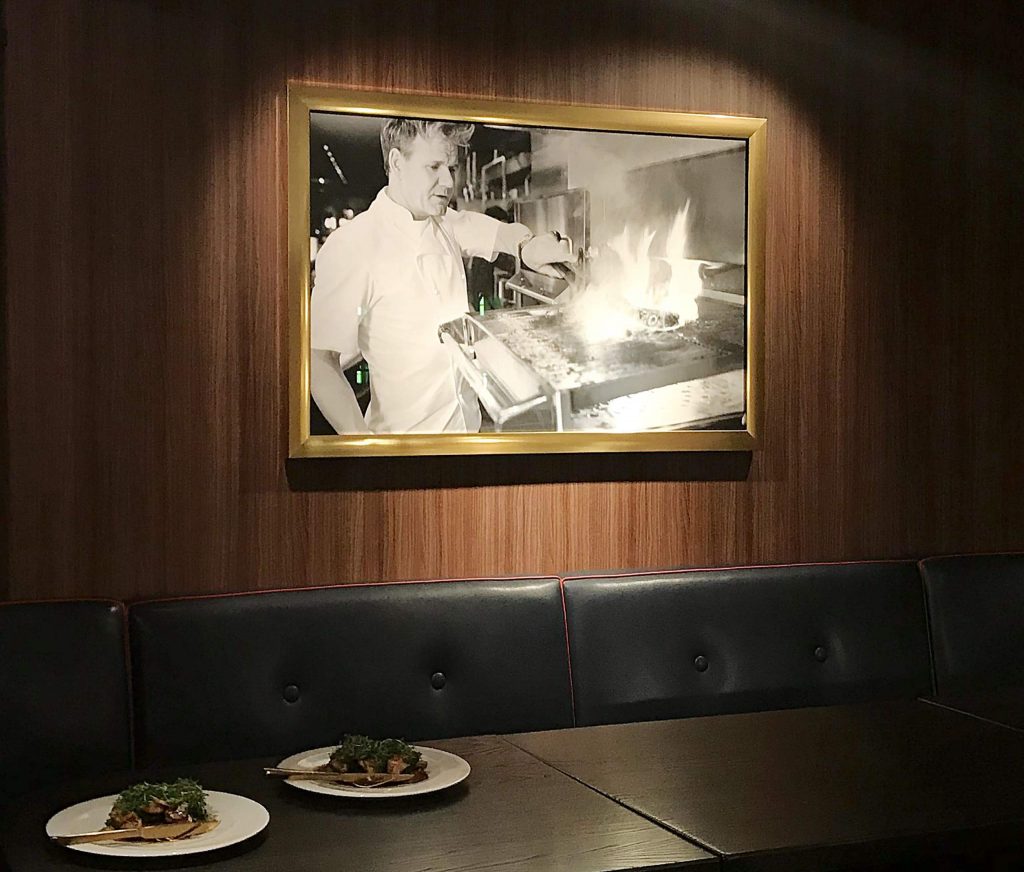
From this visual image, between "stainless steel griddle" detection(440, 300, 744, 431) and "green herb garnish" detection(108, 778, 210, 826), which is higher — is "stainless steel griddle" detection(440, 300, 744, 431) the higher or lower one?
the higher one

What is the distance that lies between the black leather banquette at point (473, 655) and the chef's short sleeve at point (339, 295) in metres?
0.52

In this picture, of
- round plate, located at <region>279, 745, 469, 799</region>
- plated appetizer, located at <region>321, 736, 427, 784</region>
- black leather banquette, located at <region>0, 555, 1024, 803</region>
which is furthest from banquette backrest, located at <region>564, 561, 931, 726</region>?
plated appetizer, located at <region>321, 736, 427, 784</region>

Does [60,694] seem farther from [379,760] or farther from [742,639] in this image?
[742,639]

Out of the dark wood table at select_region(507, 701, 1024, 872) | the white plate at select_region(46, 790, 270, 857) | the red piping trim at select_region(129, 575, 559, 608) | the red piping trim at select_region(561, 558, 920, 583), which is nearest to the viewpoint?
the white plate at select_region(46, 790, 270, 857)

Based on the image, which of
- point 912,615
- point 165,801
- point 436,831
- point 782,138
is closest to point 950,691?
point 912,615

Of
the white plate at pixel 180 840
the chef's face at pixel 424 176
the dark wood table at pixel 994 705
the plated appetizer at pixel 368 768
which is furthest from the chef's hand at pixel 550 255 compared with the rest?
the white plate at pixel 180 840

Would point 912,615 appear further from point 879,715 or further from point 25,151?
point 25,151

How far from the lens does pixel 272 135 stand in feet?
8.91

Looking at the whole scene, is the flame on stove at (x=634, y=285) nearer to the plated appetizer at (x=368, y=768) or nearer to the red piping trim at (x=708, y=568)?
the red piping trim at (x=708, y=568)

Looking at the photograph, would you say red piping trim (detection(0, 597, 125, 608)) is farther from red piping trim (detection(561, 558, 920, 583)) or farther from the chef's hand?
the chef's hand

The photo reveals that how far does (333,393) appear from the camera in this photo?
2742mm

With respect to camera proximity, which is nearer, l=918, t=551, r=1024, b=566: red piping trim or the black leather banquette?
the black leather banquette

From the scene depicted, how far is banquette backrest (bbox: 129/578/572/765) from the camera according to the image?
2449mm

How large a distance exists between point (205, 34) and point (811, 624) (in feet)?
6.02
